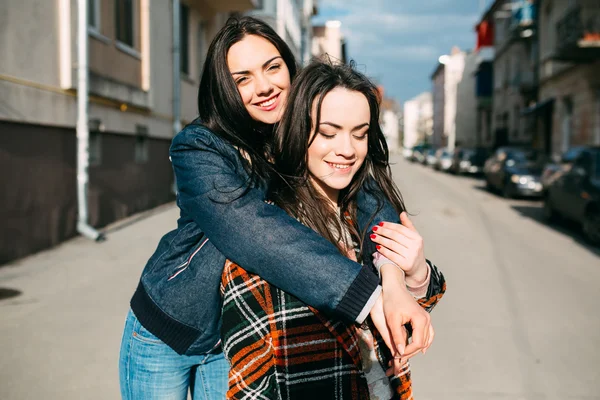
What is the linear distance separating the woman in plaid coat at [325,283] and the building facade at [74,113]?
6210 mm

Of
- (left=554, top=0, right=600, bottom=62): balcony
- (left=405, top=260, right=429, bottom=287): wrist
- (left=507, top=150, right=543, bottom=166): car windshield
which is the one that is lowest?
(left=405, top=260, right=429, bottom=287): wrist

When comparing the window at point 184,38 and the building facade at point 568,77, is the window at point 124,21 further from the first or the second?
the building facade at point 568,77

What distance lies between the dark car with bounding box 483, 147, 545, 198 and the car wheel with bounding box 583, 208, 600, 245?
18.1ft

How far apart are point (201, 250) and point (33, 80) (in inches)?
280

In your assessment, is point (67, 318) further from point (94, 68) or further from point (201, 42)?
point (201, 42)

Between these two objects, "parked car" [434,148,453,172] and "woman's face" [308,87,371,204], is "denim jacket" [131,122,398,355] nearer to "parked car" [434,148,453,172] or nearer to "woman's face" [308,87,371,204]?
"woman's face" [308,87,371,204]

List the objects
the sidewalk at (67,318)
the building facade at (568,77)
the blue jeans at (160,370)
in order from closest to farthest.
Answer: the blue jeans at (160,370)
the sidewalk at (67,318)
the building facade at (568,77)

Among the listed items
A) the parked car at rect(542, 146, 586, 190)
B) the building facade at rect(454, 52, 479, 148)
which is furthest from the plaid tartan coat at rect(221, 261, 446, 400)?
the building facade at rect(454, 52, 479, 148)

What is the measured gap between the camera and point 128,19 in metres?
11.1

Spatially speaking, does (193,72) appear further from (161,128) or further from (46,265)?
(46,265)

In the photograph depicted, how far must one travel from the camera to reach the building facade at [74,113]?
7066 mm

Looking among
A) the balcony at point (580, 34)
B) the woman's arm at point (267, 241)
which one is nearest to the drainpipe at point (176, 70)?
the woman's arm at point (267, 241)

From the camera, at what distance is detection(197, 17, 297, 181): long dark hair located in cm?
167

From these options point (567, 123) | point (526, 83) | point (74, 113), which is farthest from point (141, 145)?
point (526, 83)
